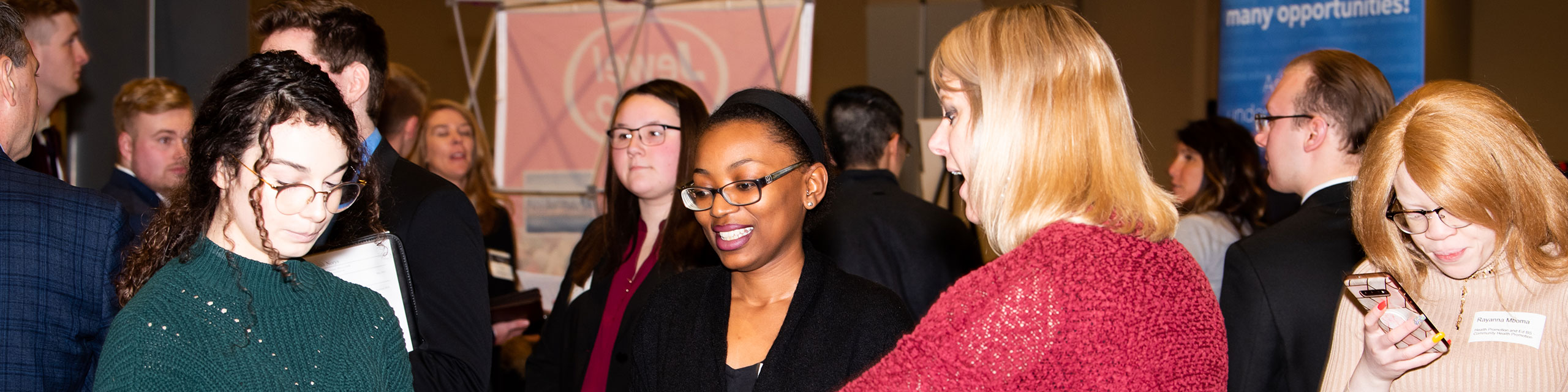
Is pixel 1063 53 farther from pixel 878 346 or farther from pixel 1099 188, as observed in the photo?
pixel 878 346

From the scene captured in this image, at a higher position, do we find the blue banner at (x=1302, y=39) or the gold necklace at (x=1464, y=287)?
the blue banner at (x=1302, y=39)

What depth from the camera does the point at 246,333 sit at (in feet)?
3.94

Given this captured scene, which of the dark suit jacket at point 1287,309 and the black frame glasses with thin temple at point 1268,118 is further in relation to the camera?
the black frame glasses with thin temple at point 1268,118

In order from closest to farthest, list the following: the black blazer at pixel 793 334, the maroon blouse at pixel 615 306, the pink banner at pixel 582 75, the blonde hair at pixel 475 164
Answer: the black blazer at pixel 793 334 < the maroon blouse at pixel 615 306 < the blonde hair at pixel 475 164 < the pink banner at pixel 582 75

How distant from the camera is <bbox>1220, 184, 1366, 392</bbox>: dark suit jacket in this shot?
6.82 feet

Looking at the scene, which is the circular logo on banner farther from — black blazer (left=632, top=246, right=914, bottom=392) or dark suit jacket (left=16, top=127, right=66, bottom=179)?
black blazer (left=632, top=246, right=914, bottom=392)

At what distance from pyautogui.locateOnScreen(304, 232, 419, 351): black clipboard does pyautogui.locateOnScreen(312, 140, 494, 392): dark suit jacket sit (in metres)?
0.02

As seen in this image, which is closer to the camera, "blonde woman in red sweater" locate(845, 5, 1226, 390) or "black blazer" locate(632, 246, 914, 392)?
"blonde woman in red sweater" locate(845, 5, 1226, 390)

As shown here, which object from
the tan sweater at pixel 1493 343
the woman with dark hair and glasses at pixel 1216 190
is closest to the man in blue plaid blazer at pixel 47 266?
the tan sweater at pixel 1493 343

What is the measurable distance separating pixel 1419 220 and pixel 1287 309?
1.71ft

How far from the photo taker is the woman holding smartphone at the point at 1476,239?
5.08ft

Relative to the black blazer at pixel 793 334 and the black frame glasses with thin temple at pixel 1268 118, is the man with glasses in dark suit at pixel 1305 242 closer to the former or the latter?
the black frame glasses with thin temple at pixel 1268 118

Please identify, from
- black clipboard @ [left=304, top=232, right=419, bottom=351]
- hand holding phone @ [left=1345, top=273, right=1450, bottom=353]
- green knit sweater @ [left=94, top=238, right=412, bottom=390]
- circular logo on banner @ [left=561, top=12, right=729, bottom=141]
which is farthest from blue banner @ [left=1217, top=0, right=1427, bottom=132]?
green knit sweater @ [left=94, top=238, right=412, bottom=390]

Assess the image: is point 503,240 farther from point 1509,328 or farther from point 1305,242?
point 1509,328
